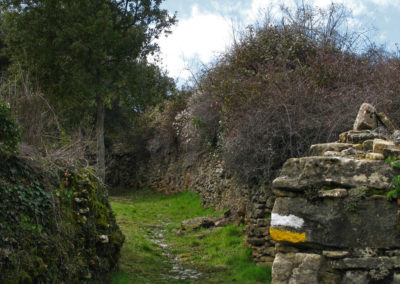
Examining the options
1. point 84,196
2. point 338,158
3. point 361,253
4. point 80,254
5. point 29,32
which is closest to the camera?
point 361,253

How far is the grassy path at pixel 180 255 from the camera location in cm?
708

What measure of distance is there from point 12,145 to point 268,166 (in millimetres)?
4855

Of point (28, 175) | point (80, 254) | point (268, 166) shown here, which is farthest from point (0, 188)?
point (268, 166)

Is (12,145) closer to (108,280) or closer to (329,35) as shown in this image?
(108,280)

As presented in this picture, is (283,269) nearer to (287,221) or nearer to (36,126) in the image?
(287,221)

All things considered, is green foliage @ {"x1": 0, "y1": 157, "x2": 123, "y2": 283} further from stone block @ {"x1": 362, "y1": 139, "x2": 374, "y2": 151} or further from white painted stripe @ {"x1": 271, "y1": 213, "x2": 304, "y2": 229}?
stone block @ {"x1": 362, "y1": 139, "x2": 374, "y2": 151}

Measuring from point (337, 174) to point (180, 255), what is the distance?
633cm

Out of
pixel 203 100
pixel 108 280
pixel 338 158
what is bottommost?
pixel 108 280

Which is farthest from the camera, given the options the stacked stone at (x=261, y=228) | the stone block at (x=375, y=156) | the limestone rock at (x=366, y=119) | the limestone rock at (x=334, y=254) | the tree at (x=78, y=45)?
the tree at (x=78, y=45)

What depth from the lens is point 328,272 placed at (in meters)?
2.99

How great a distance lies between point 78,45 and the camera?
1234cm

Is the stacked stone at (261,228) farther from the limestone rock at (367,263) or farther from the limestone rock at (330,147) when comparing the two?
the limestone rock at (367,263)

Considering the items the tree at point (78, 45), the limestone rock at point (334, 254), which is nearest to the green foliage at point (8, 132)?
the limestone rock at point (334, 254)

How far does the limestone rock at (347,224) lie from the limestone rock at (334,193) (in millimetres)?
40
